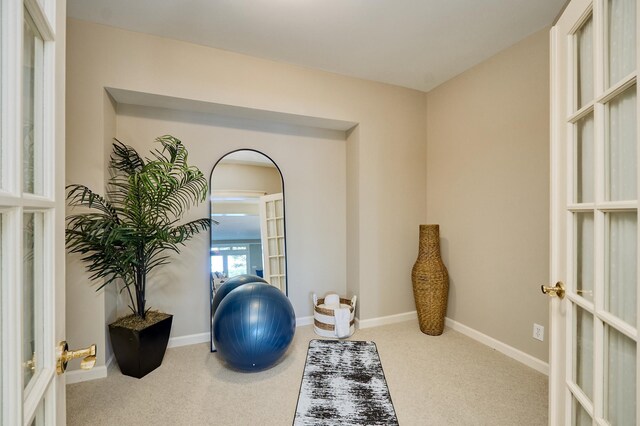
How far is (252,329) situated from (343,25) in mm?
2325

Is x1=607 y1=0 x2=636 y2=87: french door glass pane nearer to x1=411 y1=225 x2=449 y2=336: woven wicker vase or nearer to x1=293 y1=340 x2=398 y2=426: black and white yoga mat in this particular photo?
x1=293 y1=340 x2=398 y2=426: black and white yoga mat

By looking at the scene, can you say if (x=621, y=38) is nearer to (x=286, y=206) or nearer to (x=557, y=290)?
(x=557, y=290)

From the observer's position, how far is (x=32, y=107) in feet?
2.04

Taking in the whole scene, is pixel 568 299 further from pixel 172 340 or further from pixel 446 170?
pixel 172 340

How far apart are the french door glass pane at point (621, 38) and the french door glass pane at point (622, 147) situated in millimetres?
68

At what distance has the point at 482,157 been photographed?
2.65 meters

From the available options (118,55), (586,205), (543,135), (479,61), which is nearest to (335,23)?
(479,61)

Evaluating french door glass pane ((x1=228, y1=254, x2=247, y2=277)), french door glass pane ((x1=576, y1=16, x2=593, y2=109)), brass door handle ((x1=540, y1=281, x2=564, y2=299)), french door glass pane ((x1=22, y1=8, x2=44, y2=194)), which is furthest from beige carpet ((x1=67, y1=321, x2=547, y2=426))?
french door glass pane ((x1=576, y1=16, x2=593, y2=109))

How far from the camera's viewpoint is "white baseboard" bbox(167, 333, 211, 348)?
2574mm

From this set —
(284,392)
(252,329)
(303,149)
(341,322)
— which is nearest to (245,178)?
(303,149)

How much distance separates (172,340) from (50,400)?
6.98ft

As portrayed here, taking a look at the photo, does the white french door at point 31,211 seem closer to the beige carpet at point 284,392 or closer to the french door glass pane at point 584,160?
the beige carpet at point 284,392

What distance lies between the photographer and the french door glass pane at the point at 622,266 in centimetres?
76

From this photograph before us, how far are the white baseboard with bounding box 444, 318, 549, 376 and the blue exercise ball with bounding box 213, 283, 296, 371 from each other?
1805mm
